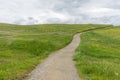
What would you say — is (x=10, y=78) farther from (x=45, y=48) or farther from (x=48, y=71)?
(x=45, y=48)

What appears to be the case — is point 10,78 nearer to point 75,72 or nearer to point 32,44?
point 75,72

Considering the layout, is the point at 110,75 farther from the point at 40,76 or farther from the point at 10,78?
the point at 10,78

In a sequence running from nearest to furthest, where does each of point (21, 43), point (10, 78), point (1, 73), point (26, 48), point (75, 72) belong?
point (10, 78), point (1, 73), point (75, 72), point (26, 48), point (21, 43)

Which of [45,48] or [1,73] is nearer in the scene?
[1,73]

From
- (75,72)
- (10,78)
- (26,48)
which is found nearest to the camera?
(10,78)

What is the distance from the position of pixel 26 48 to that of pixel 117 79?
3572cm

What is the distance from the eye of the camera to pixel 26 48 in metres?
57.7

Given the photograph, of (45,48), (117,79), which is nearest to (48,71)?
(117,79)

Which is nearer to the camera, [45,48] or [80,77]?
[80,77]

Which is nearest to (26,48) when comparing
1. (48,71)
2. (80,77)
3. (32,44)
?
(32,44)

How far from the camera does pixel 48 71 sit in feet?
90.6

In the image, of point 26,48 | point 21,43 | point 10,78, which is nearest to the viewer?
point 10,78

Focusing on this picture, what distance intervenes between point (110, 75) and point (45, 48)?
3296 centimetres

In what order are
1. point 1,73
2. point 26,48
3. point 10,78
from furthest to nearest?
point 26,48, point 1,73, point 10,78
